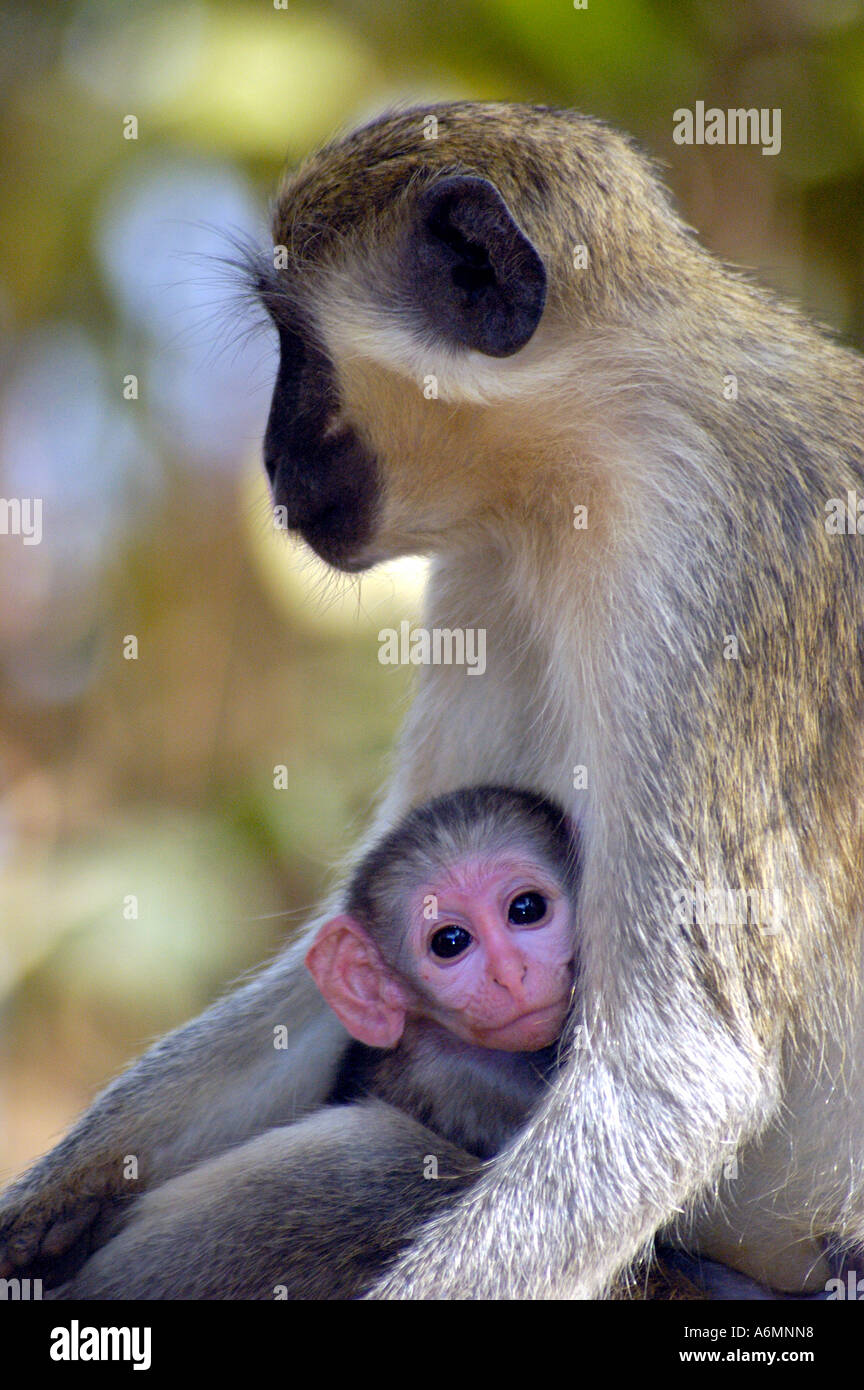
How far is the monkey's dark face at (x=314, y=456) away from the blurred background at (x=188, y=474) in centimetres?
148

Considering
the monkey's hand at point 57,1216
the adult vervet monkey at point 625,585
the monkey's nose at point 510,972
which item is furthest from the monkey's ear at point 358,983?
the monkey's hand at point 57,1216

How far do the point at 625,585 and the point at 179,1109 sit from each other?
160cm

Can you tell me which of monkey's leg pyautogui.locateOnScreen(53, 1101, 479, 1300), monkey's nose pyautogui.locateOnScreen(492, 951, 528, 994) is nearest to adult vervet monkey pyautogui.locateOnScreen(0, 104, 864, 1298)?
monkey's leg pyautogui.locateOnScreen(53, 1101, 479, 1300)

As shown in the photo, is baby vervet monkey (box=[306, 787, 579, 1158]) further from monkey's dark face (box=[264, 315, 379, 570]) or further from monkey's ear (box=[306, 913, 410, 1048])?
monkey's dark face (box=[264, 315, 379, 570])

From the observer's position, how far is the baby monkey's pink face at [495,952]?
8.82 feet

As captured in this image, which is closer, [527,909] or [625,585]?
[625,585]

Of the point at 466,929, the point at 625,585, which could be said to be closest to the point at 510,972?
the point at 466,929

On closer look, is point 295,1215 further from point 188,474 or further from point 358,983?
point 188,474

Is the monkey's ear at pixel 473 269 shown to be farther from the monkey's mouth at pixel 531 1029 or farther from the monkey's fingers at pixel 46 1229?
the monkey's fingers at pixel 46 1229

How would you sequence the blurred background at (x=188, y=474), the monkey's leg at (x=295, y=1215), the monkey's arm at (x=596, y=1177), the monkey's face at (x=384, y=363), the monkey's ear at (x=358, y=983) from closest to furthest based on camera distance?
A: the monkey's arm at (x=596, y=1177)
the monkey's leg at (x=295, y=1215)
the monkey's face at (x=384, y=363)
the monkey's ear at (x=358, y=983)
the blurred background at (x=188, y=474)

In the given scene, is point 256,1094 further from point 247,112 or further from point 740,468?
point 247,112

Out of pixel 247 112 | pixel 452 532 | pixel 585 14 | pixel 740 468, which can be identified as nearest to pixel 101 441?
pixel 247 112

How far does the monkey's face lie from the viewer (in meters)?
2.60

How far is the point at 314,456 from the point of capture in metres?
2.78
